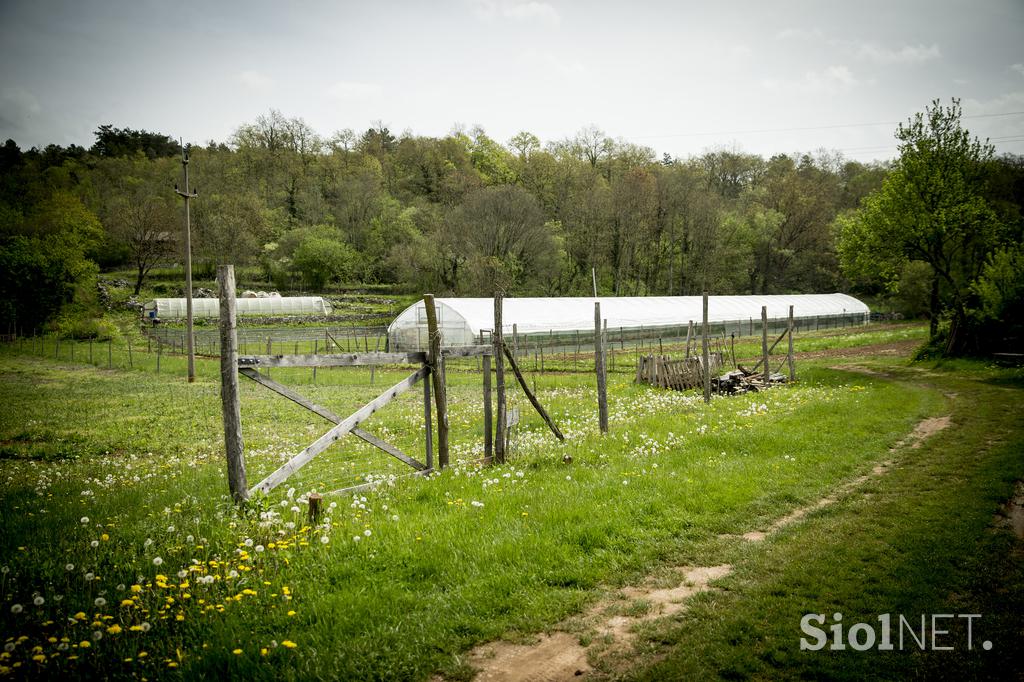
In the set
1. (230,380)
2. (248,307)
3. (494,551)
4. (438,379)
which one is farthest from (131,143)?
(494,551)

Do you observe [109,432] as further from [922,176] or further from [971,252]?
[971,252]

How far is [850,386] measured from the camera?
19531 mm

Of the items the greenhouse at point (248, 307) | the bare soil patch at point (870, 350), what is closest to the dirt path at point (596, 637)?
the bare soil patch at point (870, 350)

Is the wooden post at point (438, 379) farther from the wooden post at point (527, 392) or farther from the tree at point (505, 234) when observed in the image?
the tree at point (505, 234)

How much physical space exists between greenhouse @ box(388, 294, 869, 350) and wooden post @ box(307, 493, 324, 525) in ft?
87.3

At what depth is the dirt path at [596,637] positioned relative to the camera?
164 inches

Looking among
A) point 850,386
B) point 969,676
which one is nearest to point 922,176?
point 850,386

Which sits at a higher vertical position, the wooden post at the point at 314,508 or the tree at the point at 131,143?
the tree at the point at 131,143

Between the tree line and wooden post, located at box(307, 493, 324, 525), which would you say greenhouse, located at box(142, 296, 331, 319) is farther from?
wooden post, located at box(307, 493, 324, 525)

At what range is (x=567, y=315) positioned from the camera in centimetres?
4459

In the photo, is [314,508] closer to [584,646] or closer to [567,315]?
[584,646]

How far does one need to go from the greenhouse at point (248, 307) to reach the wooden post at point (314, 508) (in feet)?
201

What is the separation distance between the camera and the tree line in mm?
64812

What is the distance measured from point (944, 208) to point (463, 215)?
162ft
